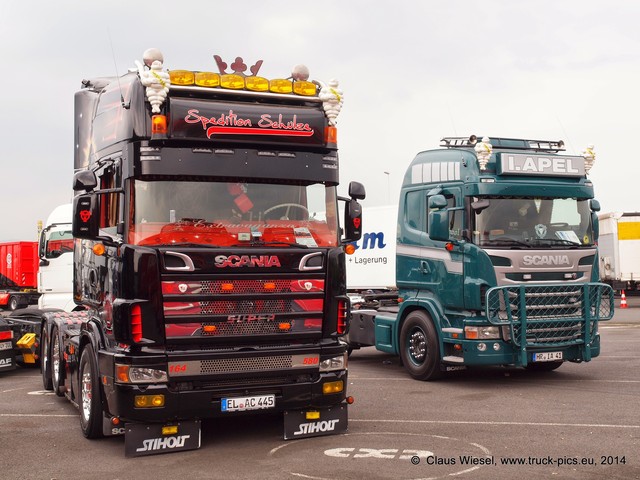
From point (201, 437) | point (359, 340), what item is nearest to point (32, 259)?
point (359, 340)

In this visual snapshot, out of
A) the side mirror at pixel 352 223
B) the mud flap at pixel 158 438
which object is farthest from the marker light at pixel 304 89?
the mud flap at pixel 158 438

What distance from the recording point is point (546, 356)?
37.8 ft

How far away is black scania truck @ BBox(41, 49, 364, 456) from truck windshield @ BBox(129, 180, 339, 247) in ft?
0.04

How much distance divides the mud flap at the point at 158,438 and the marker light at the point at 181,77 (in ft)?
10.6

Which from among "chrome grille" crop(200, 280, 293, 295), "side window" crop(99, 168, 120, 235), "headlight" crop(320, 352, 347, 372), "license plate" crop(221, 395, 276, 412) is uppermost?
"side window" crop(99, 168, 120, 235)

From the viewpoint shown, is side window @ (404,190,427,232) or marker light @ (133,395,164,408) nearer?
marker light @ (133,395,164,408)

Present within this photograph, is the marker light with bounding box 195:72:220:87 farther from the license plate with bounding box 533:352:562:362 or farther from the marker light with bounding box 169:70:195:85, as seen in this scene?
the license plate with bounding box 533:352:562:362

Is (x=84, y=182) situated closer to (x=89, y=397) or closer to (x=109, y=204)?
(x=109, y=204)

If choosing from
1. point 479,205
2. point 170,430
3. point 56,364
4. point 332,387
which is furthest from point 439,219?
point 56,364

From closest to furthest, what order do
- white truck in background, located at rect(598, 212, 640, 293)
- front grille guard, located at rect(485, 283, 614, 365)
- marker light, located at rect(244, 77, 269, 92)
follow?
marker light, located at rect(244, 77, 269, 92) → front grille guard, located at rect(485, 283, 614, 365) → white truck in background, located at rect(598, 212, 640, 293)

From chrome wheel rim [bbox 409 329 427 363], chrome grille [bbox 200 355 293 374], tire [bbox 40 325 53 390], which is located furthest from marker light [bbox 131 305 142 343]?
chrome wheel rim [bbox 409 329 427 363]

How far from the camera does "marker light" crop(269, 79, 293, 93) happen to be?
26.8 feet

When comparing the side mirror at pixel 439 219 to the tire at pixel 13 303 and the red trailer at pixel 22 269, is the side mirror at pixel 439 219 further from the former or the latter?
the red trailer at pixel 22 269

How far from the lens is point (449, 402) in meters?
10.5
